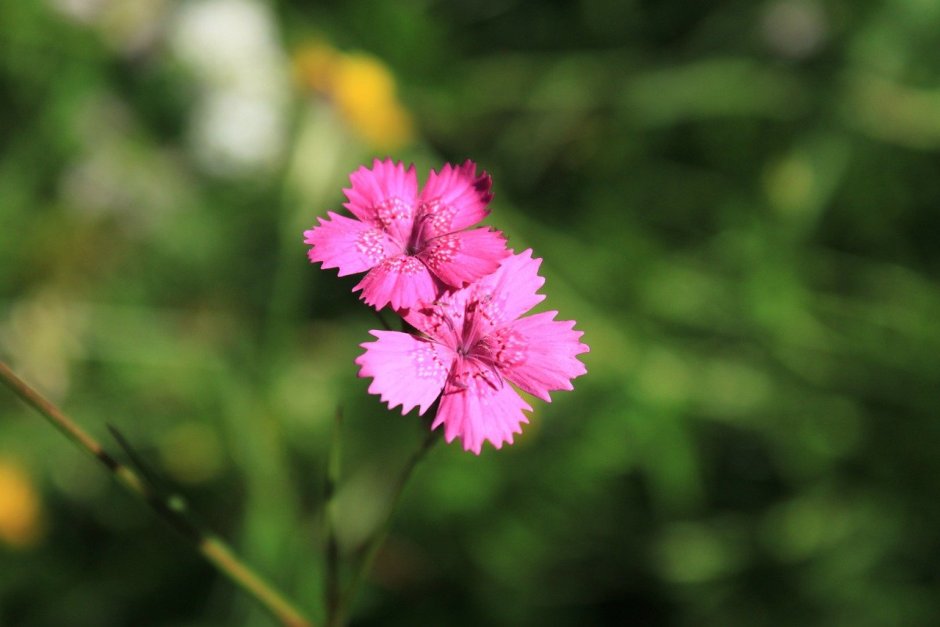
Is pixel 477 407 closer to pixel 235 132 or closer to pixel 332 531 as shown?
pixel 332 531

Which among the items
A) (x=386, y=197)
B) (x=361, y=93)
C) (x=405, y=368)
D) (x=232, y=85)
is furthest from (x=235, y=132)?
(x=405, y=368)

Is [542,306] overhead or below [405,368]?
below

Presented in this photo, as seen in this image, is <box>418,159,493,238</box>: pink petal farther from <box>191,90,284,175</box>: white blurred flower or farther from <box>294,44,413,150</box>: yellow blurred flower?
<box>191,90,284,175</box>: white blurred flower

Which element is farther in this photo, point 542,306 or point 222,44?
point 222,44

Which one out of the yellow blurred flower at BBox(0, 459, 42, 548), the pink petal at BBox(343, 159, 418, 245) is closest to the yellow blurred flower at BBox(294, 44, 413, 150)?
the yellow blurred flower at BBox(0, 459, 42, 548)

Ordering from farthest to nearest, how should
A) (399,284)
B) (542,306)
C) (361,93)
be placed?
(361,93)
(542,306)
(399,284)

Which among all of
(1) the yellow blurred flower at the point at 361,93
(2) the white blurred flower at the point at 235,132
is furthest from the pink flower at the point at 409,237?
(2) the white blurred flower at the point at 235,132
